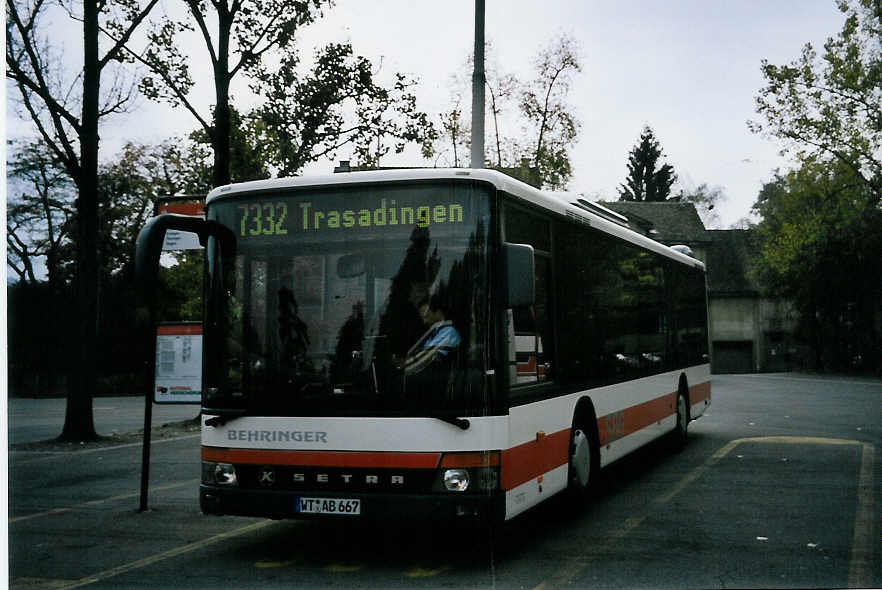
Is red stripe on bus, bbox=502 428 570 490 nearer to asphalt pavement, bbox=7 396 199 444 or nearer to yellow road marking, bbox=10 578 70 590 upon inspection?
yellow road marking, bbox=10 578 70 590

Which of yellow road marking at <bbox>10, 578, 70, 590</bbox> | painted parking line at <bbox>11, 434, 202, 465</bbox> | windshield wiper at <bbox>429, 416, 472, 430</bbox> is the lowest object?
yellow road marking at <bbox>10, 578, 70, 590</bbox>

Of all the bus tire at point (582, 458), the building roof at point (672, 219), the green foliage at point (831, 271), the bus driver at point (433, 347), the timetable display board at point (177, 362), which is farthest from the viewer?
the building roof at point (672, 219)

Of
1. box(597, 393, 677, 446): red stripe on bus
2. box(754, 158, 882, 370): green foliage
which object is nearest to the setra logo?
box(597, 393, 677, 446): red stripe on bus

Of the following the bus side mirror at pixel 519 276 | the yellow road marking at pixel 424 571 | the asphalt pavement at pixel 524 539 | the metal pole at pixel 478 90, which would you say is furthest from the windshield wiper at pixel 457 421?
the metal pole at pixel 478 90

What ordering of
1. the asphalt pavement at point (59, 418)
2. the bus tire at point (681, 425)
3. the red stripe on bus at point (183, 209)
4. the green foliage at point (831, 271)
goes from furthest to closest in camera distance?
1. the green foliage at point (831, 271)
2. the asphalt pavement at point (59, 418)
3. the bus tire at point (681, 425)
4. the red stripe on bus at point (183, 209)

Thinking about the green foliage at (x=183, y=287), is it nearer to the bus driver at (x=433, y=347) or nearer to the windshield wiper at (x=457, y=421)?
the bus driver at (x=433, y=347)

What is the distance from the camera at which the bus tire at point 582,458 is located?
8.95 m

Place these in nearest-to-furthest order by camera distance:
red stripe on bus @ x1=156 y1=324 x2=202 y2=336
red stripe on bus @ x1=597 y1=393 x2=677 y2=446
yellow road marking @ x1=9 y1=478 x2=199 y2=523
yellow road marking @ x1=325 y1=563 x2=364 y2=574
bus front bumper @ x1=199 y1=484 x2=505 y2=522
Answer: bus front bumper @ x1=199 y1=484 x2=505 y2=522, yellow road marking @ x1=325 y1=563 x2=364 y2=574, yellow road marking @ x1=9 y1=478 x2=199 y2=523, red stripe on bus @ x1=597 y1=393 x2=677 y2=446, red stripe on bus @ x1=156 y1=324 x2=202 y2=336

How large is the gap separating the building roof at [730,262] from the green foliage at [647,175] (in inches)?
199

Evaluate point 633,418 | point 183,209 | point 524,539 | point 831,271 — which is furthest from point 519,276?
point 831,271

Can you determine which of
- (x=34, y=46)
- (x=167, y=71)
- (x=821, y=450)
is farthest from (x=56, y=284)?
(x=821, y=450)

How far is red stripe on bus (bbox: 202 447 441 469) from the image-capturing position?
22.3 feet

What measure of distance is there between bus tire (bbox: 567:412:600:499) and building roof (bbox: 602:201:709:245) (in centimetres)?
5649

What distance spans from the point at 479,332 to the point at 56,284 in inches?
1013
